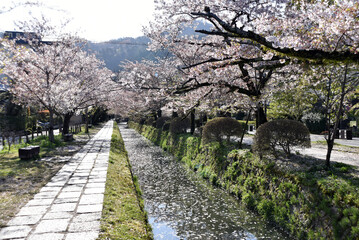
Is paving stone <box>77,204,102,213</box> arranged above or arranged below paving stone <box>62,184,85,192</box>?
below

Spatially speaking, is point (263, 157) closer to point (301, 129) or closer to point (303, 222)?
point (301, 129)

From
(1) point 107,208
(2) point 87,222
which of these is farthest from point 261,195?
(2) point 87,222

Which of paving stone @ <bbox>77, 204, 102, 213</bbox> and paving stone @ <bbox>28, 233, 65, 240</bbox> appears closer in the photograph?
paving stone @ <bbox>28, 233, 65, 240</bbox>

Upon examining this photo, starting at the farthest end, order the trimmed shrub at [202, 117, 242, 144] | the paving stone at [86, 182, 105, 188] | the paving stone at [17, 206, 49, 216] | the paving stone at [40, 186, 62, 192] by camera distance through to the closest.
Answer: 1. the trimmed shrub at [202, 117, 242, 144]
2. the paving stone at [86, 182, 105, 188]
3. the paving stone at [40, 186, 62, 192]
4. the paving stone at [17, 206, 49, 216]

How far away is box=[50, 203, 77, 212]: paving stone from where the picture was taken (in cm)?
542

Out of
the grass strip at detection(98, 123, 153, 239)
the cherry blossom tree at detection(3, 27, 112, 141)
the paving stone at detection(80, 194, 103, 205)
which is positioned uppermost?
the cherry blossom tree at detection(3, 27, 112, 141)

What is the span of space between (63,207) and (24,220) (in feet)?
2.67

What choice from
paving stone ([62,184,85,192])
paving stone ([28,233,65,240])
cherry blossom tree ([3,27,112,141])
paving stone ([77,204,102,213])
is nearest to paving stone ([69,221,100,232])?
paving stone ([28,233,65,240])

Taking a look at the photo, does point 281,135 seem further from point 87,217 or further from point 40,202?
point 40,202

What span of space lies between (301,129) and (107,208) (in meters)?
5.94

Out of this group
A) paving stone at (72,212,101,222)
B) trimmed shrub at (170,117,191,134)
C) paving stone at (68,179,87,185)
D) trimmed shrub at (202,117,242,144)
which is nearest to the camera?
paving stone at (72,212,101,222)

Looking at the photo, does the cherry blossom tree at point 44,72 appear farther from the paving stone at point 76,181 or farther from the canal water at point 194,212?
the paving stone at point 76,181

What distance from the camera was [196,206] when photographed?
26.3ft

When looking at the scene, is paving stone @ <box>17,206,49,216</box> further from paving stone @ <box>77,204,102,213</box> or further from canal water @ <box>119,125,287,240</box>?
canal water @ <box>119,125,287,240</box>
